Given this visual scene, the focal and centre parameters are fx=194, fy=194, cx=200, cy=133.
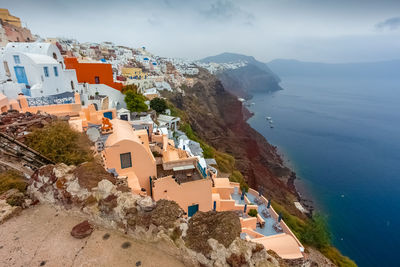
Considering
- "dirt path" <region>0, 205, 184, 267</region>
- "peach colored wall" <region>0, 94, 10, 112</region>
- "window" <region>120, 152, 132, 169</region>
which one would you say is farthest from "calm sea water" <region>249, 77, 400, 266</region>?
"peach colored wall" <region>0, 94, 10, 112</region>

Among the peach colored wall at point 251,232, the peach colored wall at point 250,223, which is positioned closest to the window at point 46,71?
the peach colored wall at point 250,223

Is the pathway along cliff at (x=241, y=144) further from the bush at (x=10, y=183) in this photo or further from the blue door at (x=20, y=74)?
the blue door at (x=20, y=74)

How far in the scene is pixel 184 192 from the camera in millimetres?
14453

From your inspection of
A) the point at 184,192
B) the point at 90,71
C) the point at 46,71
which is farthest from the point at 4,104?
the point at 184,192

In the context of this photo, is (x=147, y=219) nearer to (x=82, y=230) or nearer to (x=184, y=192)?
(x=82, y=230)

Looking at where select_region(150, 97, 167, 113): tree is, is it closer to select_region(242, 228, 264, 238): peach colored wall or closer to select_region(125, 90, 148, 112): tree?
select_region(125, 90, 148, 112): tree

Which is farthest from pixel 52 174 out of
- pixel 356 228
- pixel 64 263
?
pixel 356 228

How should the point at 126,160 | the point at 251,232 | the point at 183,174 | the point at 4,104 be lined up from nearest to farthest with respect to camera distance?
the point at 126,160, the point at 183,174, the point at 251,232, the point at 4,104

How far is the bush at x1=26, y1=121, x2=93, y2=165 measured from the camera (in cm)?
1055

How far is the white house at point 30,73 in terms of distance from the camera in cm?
2120

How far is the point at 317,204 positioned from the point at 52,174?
49.0 meters

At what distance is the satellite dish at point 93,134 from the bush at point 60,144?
2.16 m

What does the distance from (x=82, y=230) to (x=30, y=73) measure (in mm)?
23336

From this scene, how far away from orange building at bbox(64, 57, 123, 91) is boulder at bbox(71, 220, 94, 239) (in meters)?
27.8
